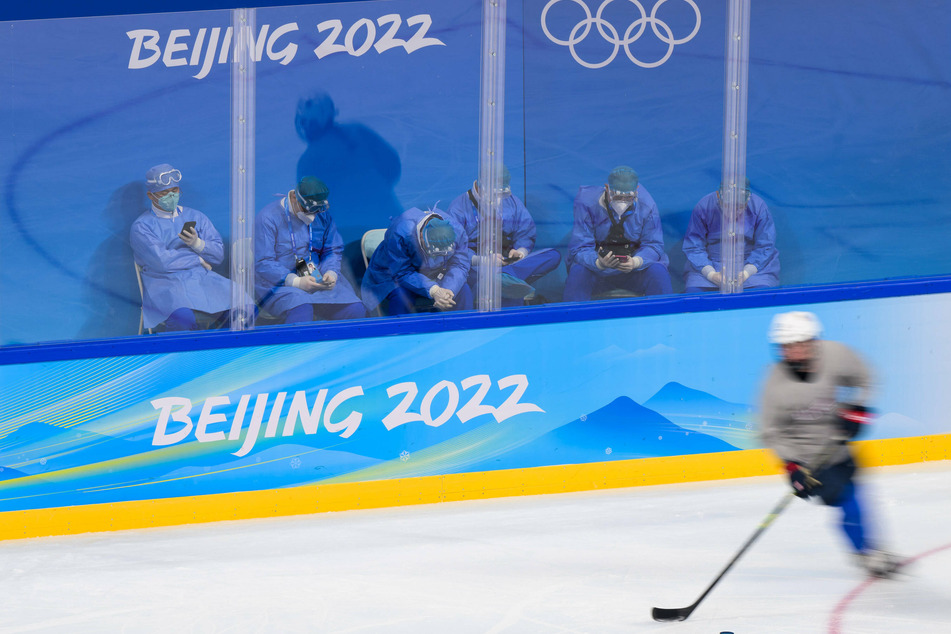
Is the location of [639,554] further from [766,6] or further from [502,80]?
[766,6]

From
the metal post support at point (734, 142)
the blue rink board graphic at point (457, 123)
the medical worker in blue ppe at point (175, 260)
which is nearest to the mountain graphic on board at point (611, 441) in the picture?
the blue rink board graphic at point (457, 123)

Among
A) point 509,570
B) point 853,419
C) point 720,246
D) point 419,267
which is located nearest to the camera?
point 853,419

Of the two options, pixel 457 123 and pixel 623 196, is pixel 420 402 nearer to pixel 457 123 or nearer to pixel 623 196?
pixel 457 123

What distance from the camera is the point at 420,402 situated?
20.6 feet

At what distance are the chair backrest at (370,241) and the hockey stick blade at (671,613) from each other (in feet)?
8.40

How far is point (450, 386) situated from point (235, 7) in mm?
2290

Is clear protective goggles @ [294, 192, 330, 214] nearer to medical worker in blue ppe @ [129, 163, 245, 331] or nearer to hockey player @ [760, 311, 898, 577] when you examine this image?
medical worker in blue ppe @ [129, 163, 245, 331]

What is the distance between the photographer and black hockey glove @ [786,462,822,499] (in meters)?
4.59

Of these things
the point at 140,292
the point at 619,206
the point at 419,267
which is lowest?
the point at 140,292

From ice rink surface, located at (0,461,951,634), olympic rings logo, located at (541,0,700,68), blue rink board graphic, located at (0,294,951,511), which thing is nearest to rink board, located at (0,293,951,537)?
blue rink board graphic, located at (0,294,951,511)

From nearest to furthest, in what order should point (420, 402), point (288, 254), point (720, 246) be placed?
1. point (288, 254)
2. point (420, 402)
3. point (720, 246)

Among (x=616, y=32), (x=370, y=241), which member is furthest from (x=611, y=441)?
(x=616, y=32)

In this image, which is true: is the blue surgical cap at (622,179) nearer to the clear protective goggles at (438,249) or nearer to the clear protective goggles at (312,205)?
the clear protective goggles at (438,249)

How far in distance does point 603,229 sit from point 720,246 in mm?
740
